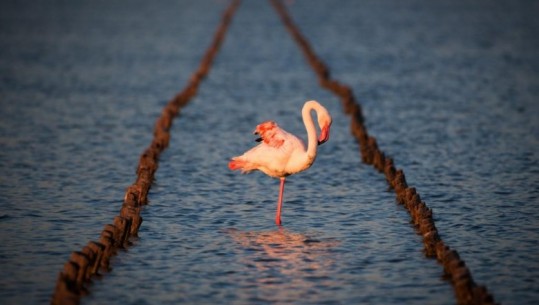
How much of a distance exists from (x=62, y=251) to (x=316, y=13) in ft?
182

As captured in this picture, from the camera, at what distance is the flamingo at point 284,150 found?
14.5 m

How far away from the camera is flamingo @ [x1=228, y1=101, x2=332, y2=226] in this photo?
14.5 metres

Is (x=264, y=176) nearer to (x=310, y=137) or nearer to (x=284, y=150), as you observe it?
(x=284, y=150)

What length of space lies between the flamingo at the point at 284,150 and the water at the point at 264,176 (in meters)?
0.83

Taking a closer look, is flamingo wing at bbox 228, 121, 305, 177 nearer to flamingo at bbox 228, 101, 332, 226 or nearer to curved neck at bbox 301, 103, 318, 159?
flamingo at bbox 228, 101, 332, 226

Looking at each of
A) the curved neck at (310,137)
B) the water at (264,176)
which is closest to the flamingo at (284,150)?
the curved neck at (310,137)

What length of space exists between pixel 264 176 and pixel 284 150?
4.34 metres

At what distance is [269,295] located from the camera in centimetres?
1143

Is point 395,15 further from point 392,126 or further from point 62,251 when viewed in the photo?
point 62,251

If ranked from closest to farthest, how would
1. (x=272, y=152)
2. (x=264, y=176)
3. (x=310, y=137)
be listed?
(x=310, y=137) → (x=272, y=152) → (x=264, y=176)

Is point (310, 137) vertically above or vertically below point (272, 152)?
above

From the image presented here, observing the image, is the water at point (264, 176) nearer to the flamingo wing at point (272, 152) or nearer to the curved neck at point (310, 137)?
the flamingo wing at point (272, 152)

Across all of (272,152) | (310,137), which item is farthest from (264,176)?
(310,137)

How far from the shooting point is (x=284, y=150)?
14.6 metres
